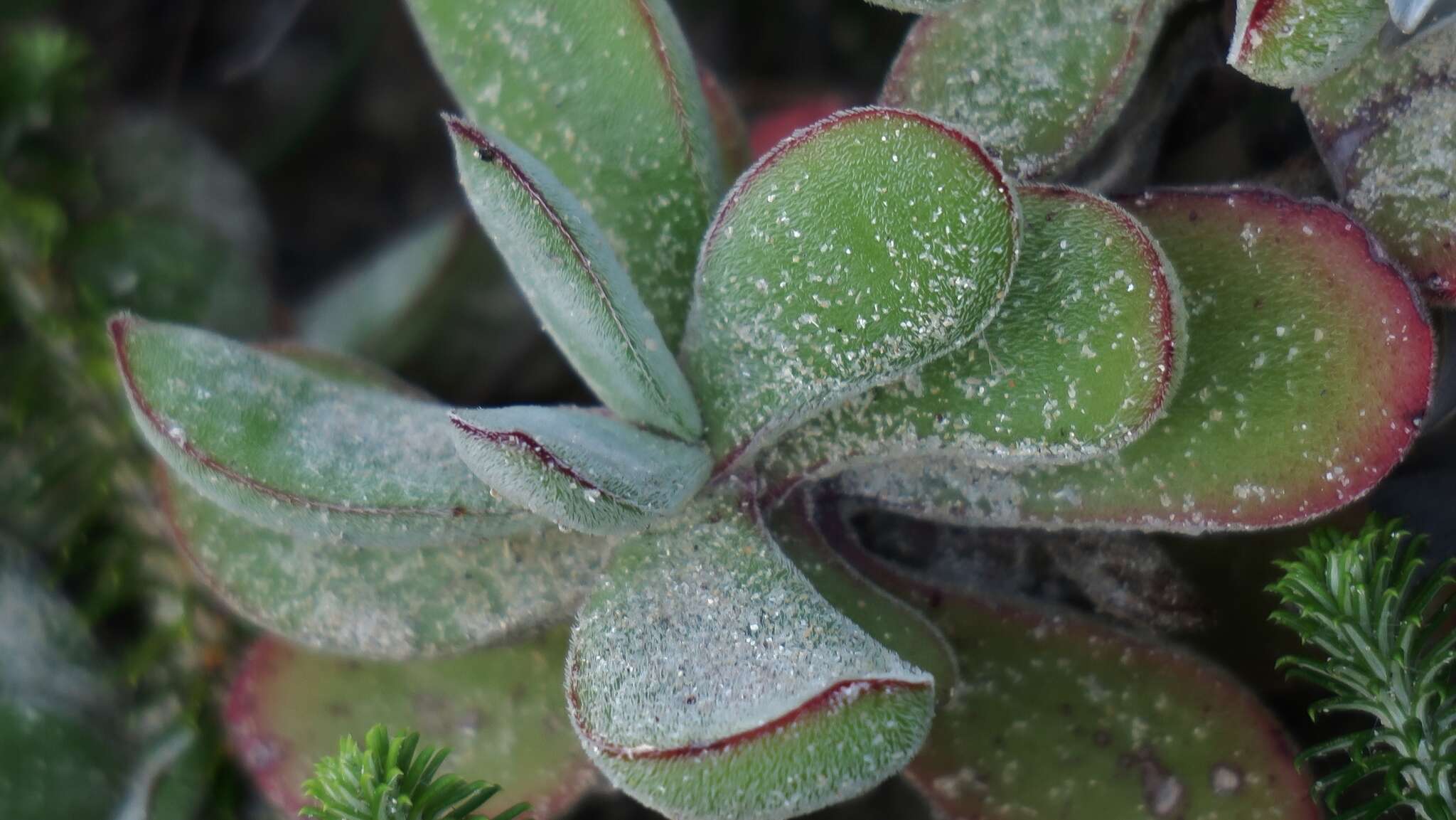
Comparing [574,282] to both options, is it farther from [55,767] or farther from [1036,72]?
[55,767]

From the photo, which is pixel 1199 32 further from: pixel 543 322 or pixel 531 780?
pixel 531 780

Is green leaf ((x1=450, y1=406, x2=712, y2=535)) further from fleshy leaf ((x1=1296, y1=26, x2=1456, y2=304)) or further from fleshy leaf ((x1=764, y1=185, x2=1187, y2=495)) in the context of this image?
fleshy leaf ((x1=1296, y1=26, x2=1456, y2=304))

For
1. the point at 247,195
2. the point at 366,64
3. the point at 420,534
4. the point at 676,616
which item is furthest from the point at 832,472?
the point at 366,64

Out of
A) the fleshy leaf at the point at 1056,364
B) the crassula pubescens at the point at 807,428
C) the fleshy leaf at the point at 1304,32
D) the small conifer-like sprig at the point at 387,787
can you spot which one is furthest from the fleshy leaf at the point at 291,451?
the fleshy leaf at the point at 1304,32

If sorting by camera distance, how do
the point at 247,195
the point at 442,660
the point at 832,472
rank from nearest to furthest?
the point at 832,472, the point at 442,660, the point at 247,195

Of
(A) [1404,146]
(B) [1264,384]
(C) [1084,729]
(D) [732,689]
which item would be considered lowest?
(C) [1084,729]

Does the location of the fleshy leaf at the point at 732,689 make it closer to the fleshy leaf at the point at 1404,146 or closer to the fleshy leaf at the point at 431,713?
→ the fleshy leaf at the point at 431,713

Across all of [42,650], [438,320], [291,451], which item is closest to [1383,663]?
[291,451]
